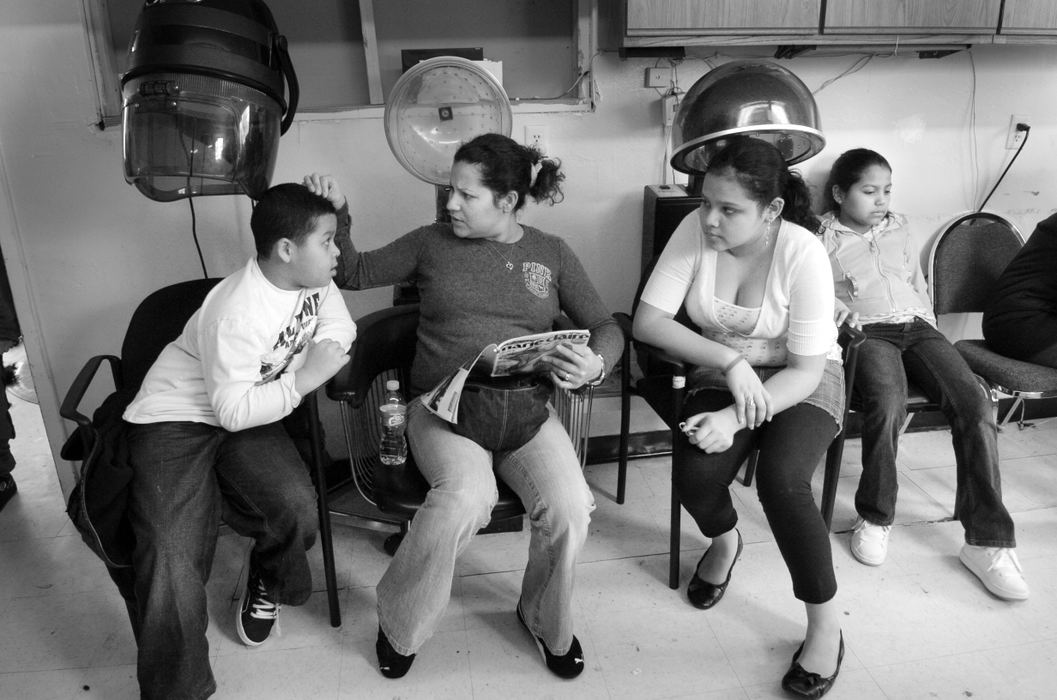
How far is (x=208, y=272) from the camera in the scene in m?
2.13

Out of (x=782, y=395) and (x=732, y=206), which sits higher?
(x=732, y=206)

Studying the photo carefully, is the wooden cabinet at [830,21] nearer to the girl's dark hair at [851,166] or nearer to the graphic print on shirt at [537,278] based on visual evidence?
the girl's dark hair at [851,166]

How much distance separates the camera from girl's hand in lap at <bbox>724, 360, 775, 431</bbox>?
1537mm

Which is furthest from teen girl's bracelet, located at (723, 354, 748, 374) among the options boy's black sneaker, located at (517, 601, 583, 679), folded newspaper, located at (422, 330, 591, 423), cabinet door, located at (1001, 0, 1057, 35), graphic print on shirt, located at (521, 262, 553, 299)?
cabinet door, located at (1001, 0, 1057, 35)

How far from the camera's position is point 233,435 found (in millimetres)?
1545

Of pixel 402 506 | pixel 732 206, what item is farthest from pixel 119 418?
pixel 732 206

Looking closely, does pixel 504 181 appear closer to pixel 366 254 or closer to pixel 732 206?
pixel 366 254

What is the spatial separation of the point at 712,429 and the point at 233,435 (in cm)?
103

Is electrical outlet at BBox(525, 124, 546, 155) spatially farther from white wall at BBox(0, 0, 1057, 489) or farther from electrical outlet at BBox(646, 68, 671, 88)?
electrical outlet at BBox(646, 68, 671, 88)

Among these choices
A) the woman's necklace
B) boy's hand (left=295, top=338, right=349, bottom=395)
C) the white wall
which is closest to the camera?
boy's hand (left=295, top=338, right=349, bottom=395)

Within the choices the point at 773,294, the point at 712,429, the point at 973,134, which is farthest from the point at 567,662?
the point at 973,134

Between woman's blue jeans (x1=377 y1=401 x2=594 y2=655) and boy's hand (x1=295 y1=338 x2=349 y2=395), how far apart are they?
0.77ft

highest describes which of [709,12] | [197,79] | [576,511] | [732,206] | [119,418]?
[709,12]

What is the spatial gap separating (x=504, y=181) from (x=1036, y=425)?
2.28 meters
